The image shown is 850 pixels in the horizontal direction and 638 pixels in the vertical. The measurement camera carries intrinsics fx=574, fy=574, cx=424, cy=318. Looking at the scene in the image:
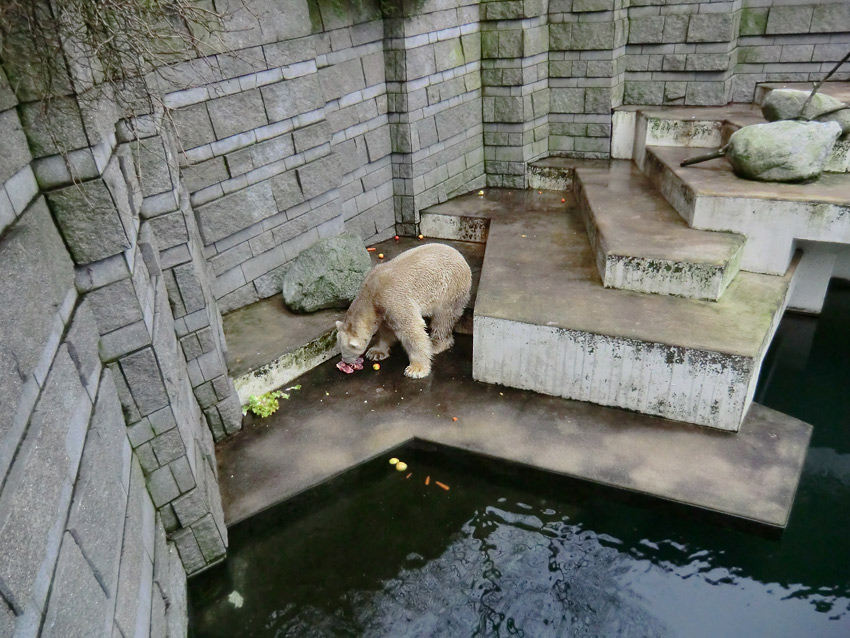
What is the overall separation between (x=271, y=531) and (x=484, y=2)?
751 cm

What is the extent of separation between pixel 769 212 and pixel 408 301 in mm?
3753

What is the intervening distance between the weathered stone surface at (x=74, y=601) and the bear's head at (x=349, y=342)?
3359 mm

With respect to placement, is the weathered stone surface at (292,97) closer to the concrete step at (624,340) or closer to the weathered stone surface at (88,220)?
the concrete step at (624,340)

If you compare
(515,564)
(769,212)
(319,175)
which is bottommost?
(515,564)

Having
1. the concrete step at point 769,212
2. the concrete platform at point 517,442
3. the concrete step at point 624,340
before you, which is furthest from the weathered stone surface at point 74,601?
the concrete step at point 769,212

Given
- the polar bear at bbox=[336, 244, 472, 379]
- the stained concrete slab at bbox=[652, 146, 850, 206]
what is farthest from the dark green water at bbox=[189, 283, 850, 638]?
the stained concrete slab at bbox=[652, 146, 850, 206]

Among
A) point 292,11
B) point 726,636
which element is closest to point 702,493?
point 726,636

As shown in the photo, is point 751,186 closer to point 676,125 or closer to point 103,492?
point 676,125

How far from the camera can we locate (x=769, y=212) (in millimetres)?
5785

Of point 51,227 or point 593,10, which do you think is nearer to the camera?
point 51,227

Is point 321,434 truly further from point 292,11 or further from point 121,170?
point 292,11

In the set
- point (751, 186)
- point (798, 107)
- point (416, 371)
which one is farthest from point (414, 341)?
point (798, 107)

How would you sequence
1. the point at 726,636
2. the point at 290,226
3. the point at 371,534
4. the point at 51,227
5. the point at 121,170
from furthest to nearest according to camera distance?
1. the point at 290,226
2. the point at 371,534
3. the point at 726,636
4. the point at 121,170
5. the point at 51,227

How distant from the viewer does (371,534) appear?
4.28m
